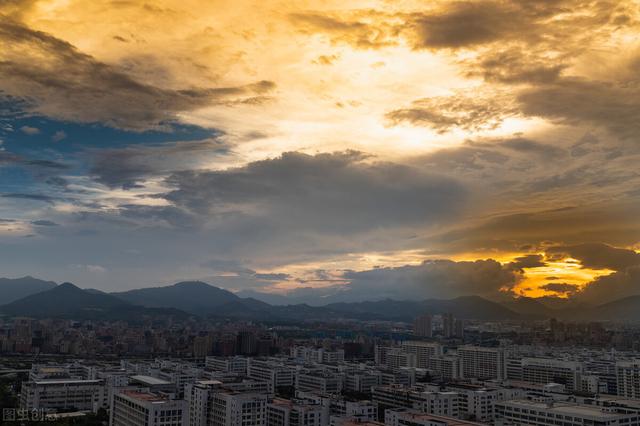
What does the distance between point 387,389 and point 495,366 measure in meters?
25.6

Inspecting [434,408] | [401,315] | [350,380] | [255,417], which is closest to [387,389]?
[434,408]

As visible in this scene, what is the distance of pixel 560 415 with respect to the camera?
88.6 ft

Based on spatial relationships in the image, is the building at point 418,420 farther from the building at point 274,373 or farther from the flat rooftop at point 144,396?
the building at point 274,373

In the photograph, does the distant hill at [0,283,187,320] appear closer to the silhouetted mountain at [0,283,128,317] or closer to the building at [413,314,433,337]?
the silhouetted mountain at [0,283,128,317]

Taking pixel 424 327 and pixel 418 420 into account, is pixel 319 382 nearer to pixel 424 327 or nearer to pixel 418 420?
pixel 418 420

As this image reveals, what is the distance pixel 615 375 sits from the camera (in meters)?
52.2

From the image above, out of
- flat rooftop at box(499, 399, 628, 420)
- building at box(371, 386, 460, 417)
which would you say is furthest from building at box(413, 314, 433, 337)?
flat rooftop at box(499, 399, 628, 420)

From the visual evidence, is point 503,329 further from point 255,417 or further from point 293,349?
point 255,417

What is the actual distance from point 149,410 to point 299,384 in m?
25.3

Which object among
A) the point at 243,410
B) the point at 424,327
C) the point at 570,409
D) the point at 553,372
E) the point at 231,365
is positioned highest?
the point at 424,327

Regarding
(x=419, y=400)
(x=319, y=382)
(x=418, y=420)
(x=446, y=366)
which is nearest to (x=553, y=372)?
(x=446, y=366)

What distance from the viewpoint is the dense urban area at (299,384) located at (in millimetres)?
28406

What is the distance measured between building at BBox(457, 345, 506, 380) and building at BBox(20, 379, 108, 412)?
120ft

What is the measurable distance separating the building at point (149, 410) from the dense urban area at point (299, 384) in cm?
4
